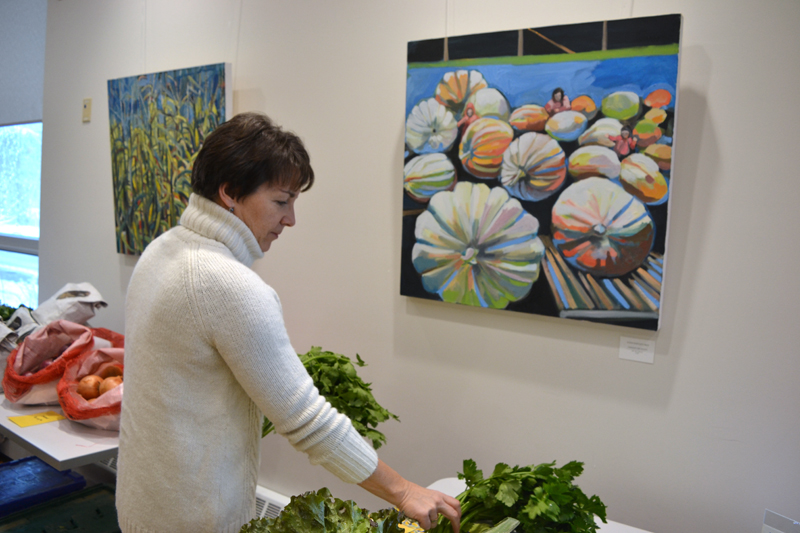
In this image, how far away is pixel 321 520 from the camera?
1035mm

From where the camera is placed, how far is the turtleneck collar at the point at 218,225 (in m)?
1.20

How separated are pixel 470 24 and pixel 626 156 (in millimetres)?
666

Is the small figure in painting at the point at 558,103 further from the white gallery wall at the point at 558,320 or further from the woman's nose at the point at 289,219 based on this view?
the woman's nose at the point at 289,219

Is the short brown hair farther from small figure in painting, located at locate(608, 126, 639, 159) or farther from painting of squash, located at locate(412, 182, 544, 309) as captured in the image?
small figure in painting, located at locate(608, 126, 639, 159)

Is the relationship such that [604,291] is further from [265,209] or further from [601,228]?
[265,209]

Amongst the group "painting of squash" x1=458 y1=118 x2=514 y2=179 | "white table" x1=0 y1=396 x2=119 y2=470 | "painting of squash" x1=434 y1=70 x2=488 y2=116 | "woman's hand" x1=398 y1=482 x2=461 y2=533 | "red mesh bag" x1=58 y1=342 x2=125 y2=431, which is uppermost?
"painting of squash" x1=434 y1=70 x2=488 y2=116

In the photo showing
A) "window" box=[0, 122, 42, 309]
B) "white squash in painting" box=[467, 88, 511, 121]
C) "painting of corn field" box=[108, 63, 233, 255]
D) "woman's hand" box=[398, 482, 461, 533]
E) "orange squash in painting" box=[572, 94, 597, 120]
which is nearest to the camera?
"woman's hand" box=[398, 482, 461, 533]

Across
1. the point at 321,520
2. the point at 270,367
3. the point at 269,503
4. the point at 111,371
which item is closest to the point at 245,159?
the point at 270,367

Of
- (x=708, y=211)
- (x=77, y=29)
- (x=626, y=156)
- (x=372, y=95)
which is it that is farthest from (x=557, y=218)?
(x=77, y=29)

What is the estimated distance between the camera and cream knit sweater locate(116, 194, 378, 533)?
1.11 metres

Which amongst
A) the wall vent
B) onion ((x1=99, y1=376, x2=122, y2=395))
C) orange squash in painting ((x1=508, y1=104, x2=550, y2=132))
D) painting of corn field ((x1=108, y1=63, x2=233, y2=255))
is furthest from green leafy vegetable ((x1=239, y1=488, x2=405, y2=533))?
painting of corn field ((x1=108, y1=63, x2=233, y2=255))

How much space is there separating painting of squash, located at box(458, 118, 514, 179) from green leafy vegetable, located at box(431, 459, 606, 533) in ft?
2.83

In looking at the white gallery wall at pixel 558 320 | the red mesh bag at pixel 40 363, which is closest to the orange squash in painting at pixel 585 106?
the white gallery wall at pixel 558 320

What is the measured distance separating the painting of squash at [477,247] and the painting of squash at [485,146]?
2.0 inches
